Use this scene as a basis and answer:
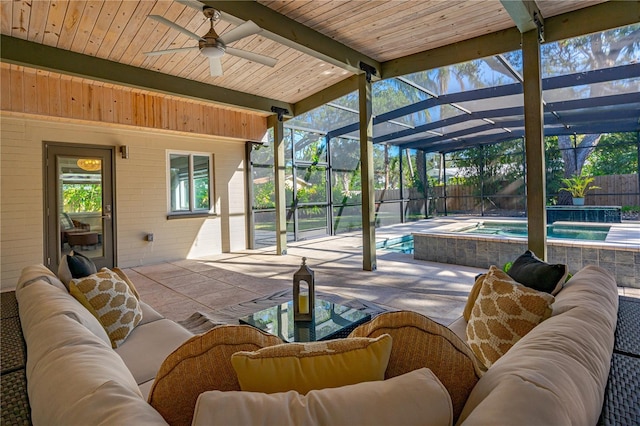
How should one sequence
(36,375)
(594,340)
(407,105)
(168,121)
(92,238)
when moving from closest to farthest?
(36,375) → (594,340) → (92,238) → (168,121) → (407,105)

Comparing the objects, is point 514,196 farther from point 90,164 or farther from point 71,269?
point 71,269

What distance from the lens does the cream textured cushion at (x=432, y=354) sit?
807 mm

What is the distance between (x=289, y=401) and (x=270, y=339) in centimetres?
29

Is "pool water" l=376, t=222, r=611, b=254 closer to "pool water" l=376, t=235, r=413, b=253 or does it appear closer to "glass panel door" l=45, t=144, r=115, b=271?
"pool water" l=376, t=235, r=413, b=253

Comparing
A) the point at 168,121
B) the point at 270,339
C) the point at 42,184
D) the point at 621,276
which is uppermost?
the point at 168,121

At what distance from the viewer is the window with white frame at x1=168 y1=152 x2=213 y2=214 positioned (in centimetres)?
658

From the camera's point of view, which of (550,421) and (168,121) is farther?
(168,121)

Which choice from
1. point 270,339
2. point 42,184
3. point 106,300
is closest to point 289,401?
point 270,339

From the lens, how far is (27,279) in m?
1.90

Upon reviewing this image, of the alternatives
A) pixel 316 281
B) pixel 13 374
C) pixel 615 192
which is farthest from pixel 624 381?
pixel 615 192

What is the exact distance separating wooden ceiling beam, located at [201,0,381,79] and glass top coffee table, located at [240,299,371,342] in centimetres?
280

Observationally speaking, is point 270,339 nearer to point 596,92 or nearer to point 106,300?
point 106,300

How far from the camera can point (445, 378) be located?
81 centimetres

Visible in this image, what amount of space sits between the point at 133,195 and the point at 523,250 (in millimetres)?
6292
